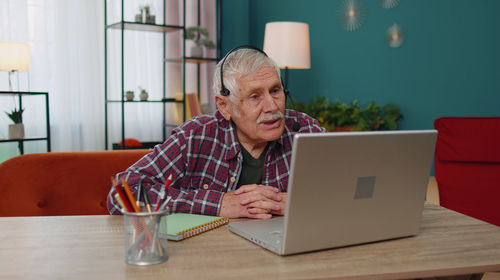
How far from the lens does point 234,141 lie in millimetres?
1536

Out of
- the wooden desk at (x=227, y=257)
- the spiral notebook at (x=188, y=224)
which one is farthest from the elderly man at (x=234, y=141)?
the wooden desk at (x=227, y=257)

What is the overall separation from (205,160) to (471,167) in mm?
1176

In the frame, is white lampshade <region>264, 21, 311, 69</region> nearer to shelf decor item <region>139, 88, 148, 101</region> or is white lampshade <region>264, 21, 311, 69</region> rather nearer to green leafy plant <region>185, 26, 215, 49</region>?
green leafy plant <region>185, 26, 215, 49</region>

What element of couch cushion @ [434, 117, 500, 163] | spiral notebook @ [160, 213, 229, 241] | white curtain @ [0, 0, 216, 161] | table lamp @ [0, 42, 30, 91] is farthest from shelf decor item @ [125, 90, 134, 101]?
spiral notebook @ [160, 213, 229, 241]

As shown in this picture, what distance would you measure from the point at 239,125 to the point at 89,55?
3.45m

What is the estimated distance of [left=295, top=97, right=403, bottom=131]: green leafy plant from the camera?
3.73m

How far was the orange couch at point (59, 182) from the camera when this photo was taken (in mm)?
1417

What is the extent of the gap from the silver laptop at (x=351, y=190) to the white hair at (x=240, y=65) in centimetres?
58

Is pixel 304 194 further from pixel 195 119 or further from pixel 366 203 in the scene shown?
pixel 195 119

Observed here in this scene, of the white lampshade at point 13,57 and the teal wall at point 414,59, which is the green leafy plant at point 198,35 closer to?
the teal wall at point 414,59

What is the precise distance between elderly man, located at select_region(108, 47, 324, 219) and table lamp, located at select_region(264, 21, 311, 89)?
8.01 ft

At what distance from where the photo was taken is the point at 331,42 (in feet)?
15.2

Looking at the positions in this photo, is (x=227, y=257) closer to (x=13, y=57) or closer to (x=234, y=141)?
(x=234, y=141)

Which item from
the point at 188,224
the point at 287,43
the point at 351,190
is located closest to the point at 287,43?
the point at 287,43
